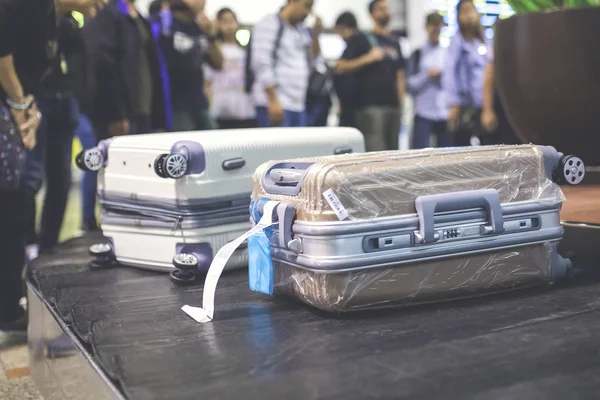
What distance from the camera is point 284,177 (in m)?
1.18

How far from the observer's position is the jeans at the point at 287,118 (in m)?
3.33

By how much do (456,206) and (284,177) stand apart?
293mm

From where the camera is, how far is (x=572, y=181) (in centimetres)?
120

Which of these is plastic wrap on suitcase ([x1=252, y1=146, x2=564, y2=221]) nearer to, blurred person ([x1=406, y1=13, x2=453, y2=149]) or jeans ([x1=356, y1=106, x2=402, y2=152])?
jeans ([x1=356, y1=106, x2=402, y2=152])

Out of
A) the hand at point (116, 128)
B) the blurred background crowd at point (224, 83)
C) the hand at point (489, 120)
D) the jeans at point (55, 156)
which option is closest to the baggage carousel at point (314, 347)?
the blurred background crowd at point (224, 83)

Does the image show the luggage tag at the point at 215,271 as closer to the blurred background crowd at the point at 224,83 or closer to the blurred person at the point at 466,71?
the blurred background crowd at the point at 224,83

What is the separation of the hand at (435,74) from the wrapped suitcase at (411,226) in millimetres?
3193

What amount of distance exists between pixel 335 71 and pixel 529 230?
9.58 ft

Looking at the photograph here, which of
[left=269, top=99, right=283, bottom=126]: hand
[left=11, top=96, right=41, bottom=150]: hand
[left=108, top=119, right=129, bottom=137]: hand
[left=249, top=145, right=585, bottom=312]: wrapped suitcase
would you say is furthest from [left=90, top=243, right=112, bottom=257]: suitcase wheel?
[left=269, top=99, right=283, bottom=126]: hand

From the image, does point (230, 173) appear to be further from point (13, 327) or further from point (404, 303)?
point (13, 327)

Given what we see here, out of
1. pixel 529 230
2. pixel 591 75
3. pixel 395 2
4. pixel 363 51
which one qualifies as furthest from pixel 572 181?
pixel 395 2

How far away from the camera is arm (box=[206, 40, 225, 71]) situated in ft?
12.1

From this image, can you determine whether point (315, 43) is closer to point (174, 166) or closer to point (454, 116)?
point (454, 116)

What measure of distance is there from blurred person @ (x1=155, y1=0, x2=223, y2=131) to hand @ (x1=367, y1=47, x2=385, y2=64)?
1096mm
